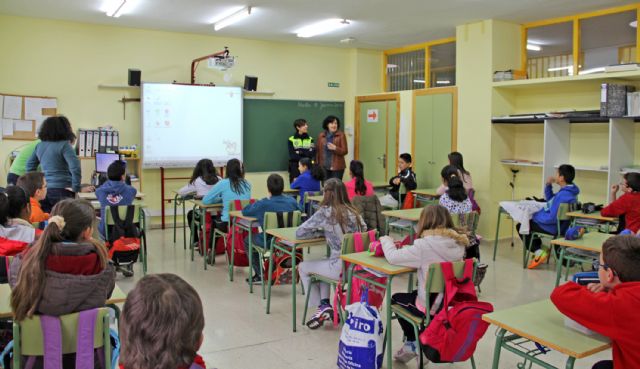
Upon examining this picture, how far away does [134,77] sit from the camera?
8305 mm

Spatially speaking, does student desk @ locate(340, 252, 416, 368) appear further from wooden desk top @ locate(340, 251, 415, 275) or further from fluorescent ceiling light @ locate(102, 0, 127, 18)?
fluorescent ceiling light @ locate(102, 0, 127, 18)

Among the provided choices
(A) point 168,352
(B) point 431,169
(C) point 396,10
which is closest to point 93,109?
(C) point 396,10

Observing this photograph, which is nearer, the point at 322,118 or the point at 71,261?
the point at 71,261

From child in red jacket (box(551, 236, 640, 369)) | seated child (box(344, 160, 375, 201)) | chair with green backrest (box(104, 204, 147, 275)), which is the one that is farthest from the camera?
seated child (box(344, 160, 375, 201))

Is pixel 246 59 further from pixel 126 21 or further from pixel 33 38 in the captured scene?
pixel 33 38

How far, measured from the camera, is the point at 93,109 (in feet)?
27.2

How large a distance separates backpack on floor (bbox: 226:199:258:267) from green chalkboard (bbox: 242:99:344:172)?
150 inches

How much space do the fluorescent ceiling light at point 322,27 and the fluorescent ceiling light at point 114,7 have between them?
102 inches

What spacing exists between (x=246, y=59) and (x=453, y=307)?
23.3 ft

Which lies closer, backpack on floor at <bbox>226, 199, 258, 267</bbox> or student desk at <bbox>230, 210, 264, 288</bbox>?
student desk at <bbox>230, 210, 264, 288</bbox>

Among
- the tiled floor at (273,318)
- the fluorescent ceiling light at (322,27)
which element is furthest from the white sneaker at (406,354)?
the fluorescent ceiling light at (322,27)

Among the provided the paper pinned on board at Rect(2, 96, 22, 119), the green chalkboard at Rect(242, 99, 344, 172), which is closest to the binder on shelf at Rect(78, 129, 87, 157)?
the paper pinned on board at Rect(2, 96, 22, 119)

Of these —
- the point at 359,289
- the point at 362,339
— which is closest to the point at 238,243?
the point at 359,289

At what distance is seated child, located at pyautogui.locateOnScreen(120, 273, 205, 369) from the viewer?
148 centimetres
